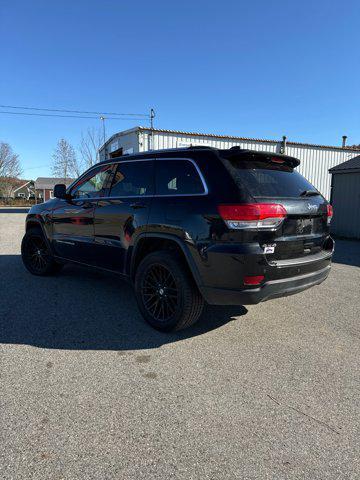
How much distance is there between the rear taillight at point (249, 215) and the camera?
3057 mm

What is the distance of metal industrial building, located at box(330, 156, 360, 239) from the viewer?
1272 cm

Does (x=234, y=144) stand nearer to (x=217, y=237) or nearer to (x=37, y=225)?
(x=37, y=225)

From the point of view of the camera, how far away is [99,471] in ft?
6.41

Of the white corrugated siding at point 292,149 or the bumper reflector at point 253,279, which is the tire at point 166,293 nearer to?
the bumper reflector at point 253,279

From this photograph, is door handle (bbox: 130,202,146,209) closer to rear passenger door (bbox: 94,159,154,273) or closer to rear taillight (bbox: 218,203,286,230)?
rear passenger door (bbox: 94,159,154,273)

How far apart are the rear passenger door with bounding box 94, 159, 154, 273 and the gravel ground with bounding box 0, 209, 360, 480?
2.34 feet

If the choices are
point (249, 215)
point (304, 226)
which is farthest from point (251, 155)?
point (304, 226)

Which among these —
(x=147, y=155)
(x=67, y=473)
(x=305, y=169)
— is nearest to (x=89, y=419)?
(x=67, y=473)

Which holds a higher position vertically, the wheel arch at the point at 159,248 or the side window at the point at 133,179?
the side window at the point at 133,179

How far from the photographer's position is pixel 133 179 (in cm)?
434

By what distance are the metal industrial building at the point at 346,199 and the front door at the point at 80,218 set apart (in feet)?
34.5

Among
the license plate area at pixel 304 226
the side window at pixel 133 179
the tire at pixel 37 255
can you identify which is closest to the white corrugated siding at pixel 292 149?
the tire at pixel 37 255

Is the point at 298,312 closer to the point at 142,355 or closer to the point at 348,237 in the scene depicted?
the point at 142,355

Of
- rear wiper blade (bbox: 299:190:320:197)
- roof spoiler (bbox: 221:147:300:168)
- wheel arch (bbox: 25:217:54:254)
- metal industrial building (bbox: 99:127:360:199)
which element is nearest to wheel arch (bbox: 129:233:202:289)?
roof spoiler (bbox: 221:147:300:168)
